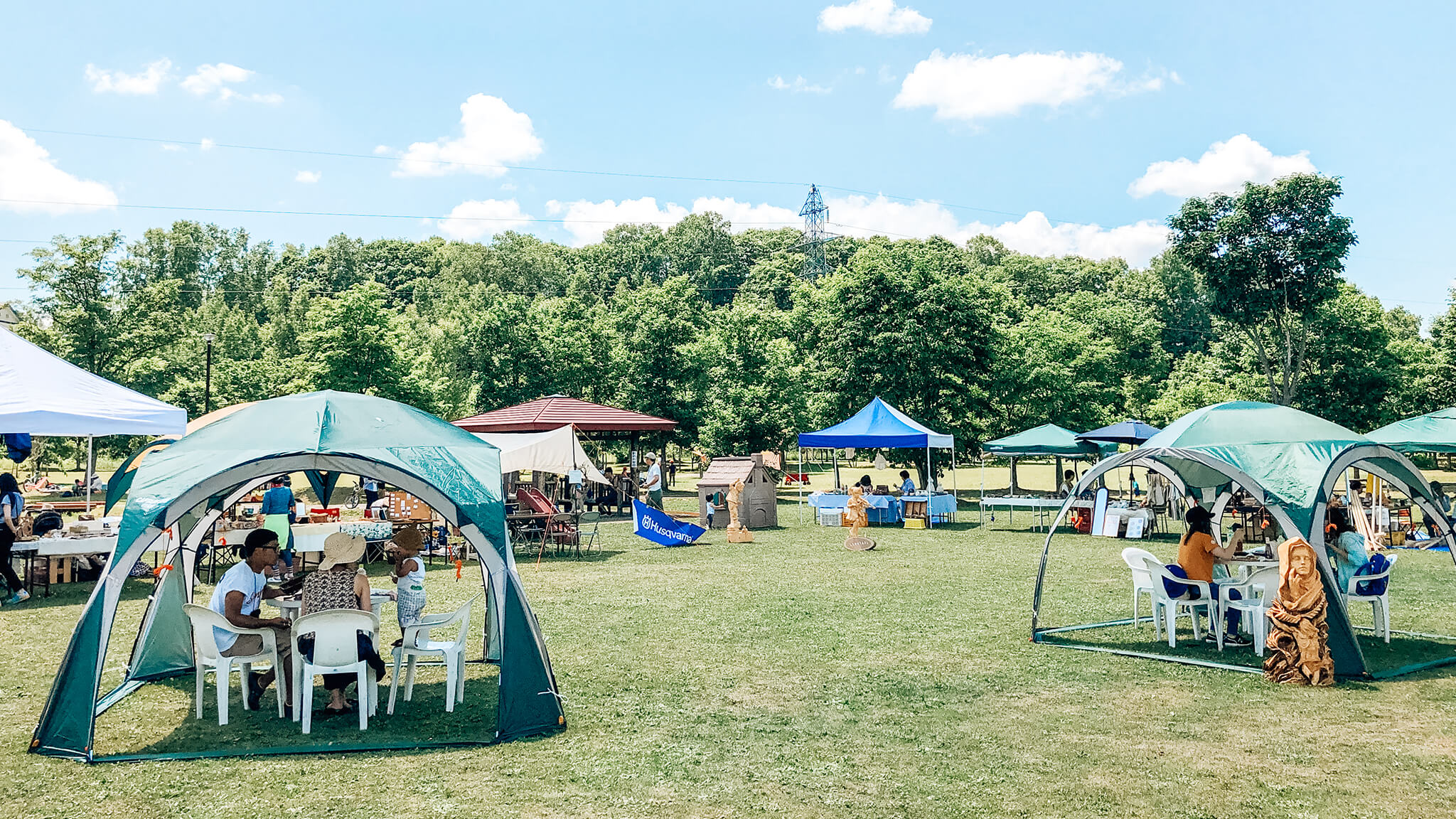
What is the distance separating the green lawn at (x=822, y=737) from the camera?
5.73 m

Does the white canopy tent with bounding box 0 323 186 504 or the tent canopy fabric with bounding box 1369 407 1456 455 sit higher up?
the white canopy tent with bounding box 0 323 186 504

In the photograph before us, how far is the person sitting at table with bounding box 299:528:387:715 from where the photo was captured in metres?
7.38

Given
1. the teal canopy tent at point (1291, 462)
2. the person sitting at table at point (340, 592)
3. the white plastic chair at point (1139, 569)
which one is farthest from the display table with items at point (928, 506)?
the person sitting at table at point (340, 592)

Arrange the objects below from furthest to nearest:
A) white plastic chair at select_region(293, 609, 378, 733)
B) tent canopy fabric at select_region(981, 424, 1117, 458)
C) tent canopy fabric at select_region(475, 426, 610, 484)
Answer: tent canopy fabric at select_region(981, 424, 1117, 458)
tent canopy fabric at select_region(475, 426, 610, 484)
white plastic chair at select_region(293, 609, 378, 733)

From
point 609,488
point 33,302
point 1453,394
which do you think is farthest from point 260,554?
point 1453,394

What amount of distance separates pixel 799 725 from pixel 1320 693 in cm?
419

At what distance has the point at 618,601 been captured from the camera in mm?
12742

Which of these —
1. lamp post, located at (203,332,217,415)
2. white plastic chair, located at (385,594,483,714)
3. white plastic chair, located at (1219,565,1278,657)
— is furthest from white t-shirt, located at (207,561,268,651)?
lamp post, located at (203,332,217,415)

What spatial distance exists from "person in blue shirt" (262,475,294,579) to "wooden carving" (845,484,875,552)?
9259mm

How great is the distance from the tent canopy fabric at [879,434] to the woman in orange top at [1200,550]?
1330 cm

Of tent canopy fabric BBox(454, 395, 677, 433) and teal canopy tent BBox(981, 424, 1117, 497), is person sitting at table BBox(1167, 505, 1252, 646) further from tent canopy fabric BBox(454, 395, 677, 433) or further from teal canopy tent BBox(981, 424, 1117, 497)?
tent canopy fabric BBox(454, 395, 677, 433)

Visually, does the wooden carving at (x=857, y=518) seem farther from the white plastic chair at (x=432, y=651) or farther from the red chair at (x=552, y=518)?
the white plastic chair at (x=432, y=651)

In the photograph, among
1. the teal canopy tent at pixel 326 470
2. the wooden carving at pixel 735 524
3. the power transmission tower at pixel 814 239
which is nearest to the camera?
the teal canopy tent at pixel 326 470

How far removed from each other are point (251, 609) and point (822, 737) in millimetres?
4387
